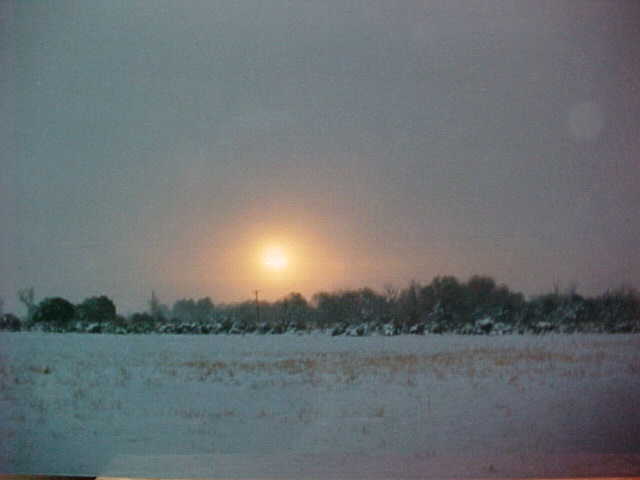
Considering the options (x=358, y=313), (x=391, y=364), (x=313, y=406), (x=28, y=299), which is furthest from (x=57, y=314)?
(x=391, y=364)

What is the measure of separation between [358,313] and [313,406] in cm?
60

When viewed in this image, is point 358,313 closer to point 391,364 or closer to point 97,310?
point 391,364

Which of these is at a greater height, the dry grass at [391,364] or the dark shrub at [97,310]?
the dark shrub at [97,310]

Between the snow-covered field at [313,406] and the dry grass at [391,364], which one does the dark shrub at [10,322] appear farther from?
the dry grass at [391,364]

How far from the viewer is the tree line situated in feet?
12.8

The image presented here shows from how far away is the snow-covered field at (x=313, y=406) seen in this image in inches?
154

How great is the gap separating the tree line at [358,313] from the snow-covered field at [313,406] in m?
0.07

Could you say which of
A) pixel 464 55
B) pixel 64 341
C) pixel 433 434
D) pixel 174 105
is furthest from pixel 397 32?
pixel 64 341

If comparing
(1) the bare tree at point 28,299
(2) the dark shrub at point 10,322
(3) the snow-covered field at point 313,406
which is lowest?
(3) the snow-covered field at point 313,406

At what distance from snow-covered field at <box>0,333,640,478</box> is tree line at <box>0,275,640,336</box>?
0.07 m

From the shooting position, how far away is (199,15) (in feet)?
13.0

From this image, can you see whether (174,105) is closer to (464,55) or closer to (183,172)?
(183,172)

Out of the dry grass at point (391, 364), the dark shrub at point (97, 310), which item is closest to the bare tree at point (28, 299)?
the dark shrub at point (97, 310)

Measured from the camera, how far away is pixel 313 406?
3.93 metres
